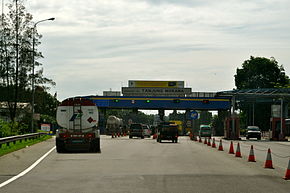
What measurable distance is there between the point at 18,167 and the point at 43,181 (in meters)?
4.89

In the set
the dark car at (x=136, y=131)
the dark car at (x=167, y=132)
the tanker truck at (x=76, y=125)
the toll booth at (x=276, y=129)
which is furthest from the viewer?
the toll booth at (x=276, y=129)

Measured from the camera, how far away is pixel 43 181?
14.5 metres

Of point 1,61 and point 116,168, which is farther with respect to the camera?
point 1,61

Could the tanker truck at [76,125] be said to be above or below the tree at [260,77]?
below

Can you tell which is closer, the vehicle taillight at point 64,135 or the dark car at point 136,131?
the vehicle taillight at point 64,135

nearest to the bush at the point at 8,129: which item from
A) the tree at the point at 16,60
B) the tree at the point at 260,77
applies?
the tree at the point at 16,60

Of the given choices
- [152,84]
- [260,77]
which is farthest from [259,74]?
[152,84]

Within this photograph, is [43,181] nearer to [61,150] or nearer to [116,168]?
[116,168]

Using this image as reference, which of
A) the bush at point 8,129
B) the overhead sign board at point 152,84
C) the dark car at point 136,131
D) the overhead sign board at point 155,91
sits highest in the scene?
the overhead sign board at point 152,84

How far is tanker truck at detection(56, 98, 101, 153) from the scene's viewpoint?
2919 cm

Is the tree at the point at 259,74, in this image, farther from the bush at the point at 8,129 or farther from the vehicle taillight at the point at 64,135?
the vehicle taillight at the point at 64,135

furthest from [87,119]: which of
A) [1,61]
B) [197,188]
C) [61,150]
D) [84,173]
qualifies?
[1,61]

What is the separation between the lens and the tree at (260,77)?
103812 millimetres

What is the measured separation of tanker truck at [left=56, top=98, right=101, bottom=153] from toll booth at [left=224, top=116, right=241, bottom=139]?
122ft
